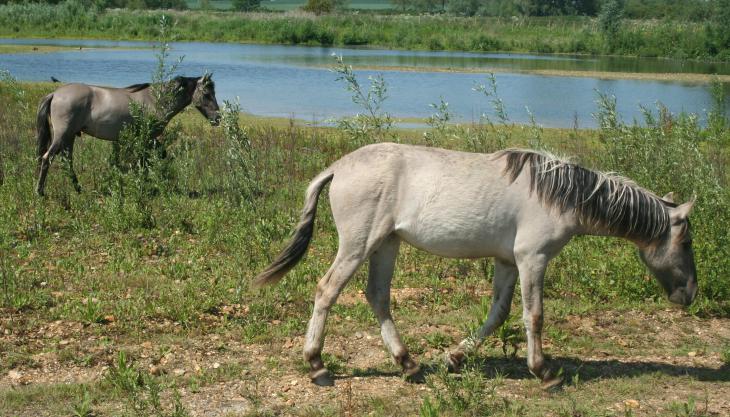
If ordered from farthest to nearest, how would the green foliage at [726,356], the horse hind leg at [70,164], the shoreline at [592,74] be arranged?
1. the shoreline at [592,74]
2. the horse hind leg at [70,164]
3. the green foliage at [726,356]

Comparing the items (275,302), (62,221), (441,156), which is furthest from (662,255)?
(62,221)

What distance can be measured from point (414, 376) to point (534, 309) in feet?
3.25

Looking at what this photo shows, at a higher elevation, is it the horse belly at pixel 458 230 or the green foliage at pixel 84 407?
the horse belly at pixel 458 230

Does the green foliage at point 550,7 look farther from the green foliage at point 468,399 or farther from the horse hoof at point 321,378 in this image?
the green foliage at point 468,399

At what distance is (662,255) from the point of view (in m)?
6.36

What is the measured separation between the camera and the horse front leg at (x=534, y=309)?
19.5ft

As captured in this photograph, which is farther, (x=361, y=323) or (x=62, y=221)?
(x=62, y=221)

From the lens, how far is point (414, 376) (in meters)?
6.13

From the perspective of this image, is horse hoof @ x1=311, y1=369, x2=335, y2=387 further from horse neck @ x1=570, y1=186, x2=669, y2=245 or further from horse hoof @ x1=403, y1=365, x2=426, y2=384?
horse neck @ x1=570, y1=186, x2=669, y2=245

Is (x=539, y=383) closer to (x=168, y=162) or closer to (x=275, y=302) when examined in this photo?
(x=275, y=302)

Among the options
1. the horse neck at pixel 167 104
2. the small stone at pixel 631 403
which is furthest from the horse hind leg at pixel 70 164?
Answer: the small stone at pixel 631 403

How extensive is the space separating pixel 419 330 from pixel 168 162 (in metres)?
5.28

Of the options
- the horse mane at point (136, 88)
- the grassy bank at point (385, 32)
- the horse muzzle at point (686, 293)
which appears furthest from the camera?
the grassy bank at point (385, 32)

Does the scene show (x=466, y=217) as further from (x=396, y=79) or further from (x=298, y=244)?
(x=396, y=79)
